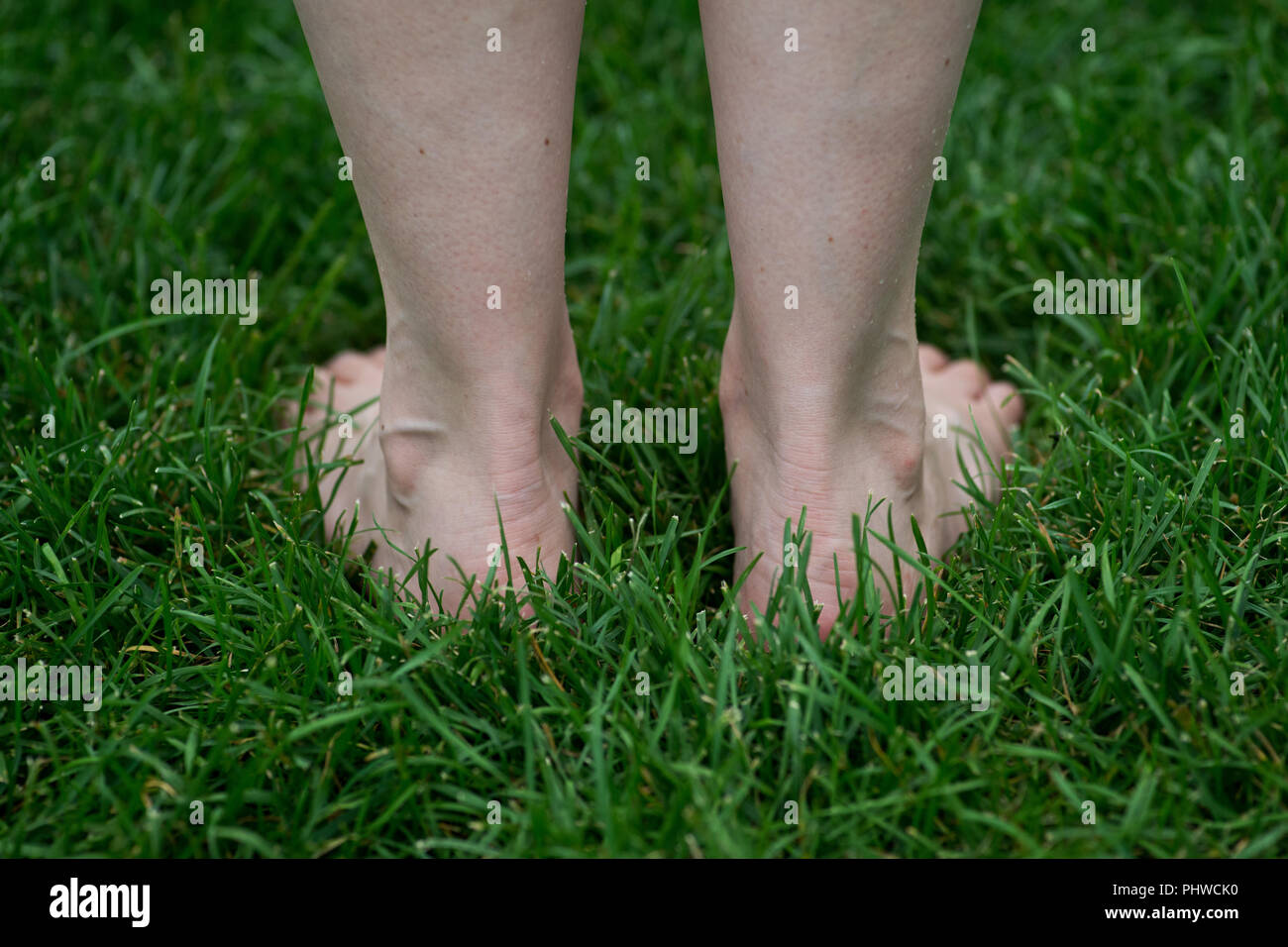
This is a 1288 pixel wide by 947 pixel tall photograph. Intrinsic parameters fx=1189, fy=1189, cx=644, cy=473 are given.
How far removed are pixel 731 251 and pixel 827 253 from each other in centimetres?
13

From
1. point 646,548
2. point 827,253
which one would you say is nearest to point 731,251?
point 827,253

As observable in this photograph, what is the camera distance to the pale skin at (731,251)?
111 cm

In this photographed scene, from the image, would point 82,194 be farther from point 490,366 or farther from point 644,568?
point 644,568

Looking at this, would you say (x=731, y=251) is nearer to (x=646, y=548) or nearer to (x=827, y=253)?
(x=827, y=253)

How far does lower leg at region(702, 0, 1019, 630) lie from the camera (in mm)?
1101

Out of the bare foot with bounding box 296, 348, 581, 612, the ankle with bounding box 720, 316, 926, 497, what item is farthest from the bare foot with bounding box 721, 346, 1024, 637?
the bare foot with bounding box 296, 348, 581, 612

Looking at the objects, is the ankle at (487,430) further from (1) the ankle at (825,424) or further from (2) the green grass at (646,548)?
(1) the ankle at (825,424)

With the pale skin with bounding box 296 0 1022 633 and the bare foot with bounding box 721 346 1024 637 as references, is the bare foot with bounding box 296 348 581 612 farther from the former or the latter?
the bare foot with bounding box 721 346 1024 637

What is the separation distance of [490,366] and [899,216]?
45 cm

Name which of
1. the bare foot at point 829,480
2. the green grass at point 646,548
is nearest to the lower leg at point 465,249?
the green grass at point 646,548

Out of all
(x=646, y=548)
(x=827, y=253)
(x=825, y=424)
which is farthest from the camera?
(x=646, y=548)

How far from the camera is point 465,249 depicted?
119 centimetres

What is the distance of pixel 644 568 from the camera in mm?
1367
